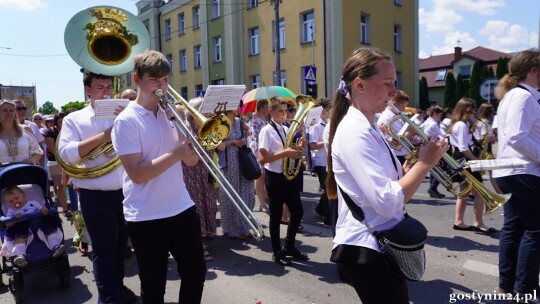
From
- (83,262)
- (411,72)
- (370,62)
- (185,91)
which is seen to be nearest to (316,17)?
(411,72)

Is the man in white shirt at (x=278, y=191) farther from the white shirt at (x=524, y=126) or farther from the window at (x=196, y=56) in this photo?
the window at (x=196, y=56)

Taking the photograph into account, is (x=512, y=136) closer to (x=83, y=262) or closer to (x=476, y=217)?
(x=476, y=217)

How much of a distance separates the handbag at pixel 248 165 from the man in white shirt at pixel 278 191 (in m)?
0.75

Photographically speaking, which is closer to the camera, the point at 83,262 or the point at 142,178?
the point at 142,178

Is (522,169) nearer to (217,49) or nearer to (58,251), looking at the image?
(58,251)

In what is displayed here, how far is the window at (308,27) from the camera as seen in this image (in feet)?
65.2

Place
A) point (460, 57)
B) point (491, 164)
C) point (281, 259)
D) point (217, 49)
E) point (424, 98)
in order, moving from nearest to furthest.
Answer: point (491, 164) < point (281, 259) < point (217, 49) < point (424, 98) < point (460, 57)

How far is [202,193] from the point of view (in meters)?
5.49

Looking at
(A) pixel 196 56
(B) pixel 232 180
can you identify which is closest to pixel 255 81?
(A) pixel 196 56

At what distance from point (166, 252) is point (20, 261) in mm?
2080

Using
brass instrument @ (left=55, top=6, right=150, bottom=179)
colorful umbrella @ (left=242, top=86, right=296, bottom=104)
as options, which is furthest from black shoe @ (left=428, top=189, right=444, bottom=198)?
brass instrument @ (left=55, top=6, right=150, bottom=179)

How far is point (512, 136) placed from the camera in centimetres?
317

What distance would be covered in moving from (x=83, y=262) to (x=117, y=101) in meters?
2.71

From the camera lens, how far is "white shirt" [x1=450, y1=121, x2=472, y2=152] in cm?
659
